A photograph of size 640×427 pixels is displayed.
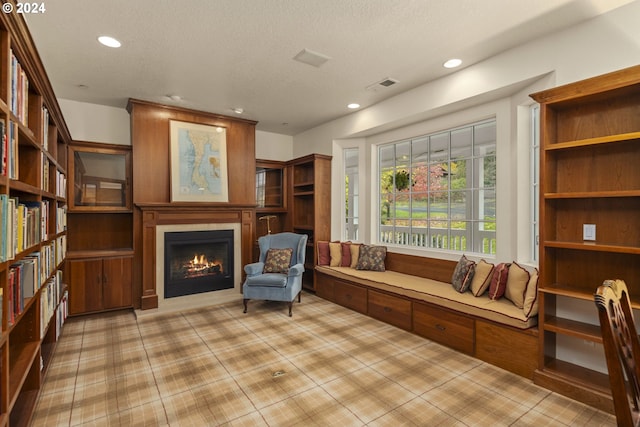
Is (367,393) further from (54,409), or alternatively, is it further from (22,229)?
(22,229)

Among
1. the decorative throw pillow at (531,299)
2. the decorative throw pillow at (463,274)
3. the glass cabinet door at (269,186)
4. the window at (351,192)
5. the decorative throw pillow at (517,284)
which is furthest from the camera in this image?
the glass cabinet door at (269,186)

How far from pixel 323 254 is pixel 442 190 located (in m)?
1.98

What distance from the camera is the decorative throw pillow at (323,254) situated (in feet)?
16.1

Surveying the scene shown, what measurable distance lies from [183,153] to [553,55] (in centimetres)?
422

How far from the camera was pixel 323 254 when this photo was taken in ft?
16.2

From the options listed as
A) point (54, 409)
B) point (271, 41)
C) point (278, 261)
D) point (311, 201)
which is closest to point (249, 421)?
point (54, 409)

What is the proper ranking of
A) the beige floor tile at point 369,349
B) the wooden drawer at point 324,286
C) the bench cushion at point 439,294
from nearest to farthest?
the bench cushion at point 439,294, the beige floor tile at point 369,349, the wooden drawer at point 324,286

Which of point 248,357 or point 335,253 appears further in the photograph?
point 335,253

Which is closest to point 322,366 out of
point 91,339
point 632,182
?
point 91,339

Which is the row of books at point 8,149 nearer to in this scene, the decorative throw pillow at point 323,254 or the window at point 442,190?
the decorative throw pillow at point 323,254

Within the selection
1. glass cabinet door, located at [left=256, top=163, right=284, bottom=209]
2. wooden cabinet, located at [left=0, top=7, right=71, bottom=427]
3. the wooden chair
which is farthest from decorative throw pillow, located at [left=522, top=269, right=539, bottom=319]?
glass cabinet door, located at [left=256, top=163, right=284, bottom=209]

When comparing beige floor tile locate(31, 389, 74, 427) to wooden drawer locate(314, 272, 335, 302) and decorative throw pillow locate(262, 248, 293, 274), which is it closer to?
decorative throw pillow locate(262, 248, 293, 274)

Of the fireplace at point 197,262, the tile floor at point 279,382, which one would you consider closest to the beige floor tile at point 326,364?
the tile floor at point 279,382

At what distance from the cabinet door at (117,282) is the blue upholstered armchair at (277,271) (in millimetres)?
1510
